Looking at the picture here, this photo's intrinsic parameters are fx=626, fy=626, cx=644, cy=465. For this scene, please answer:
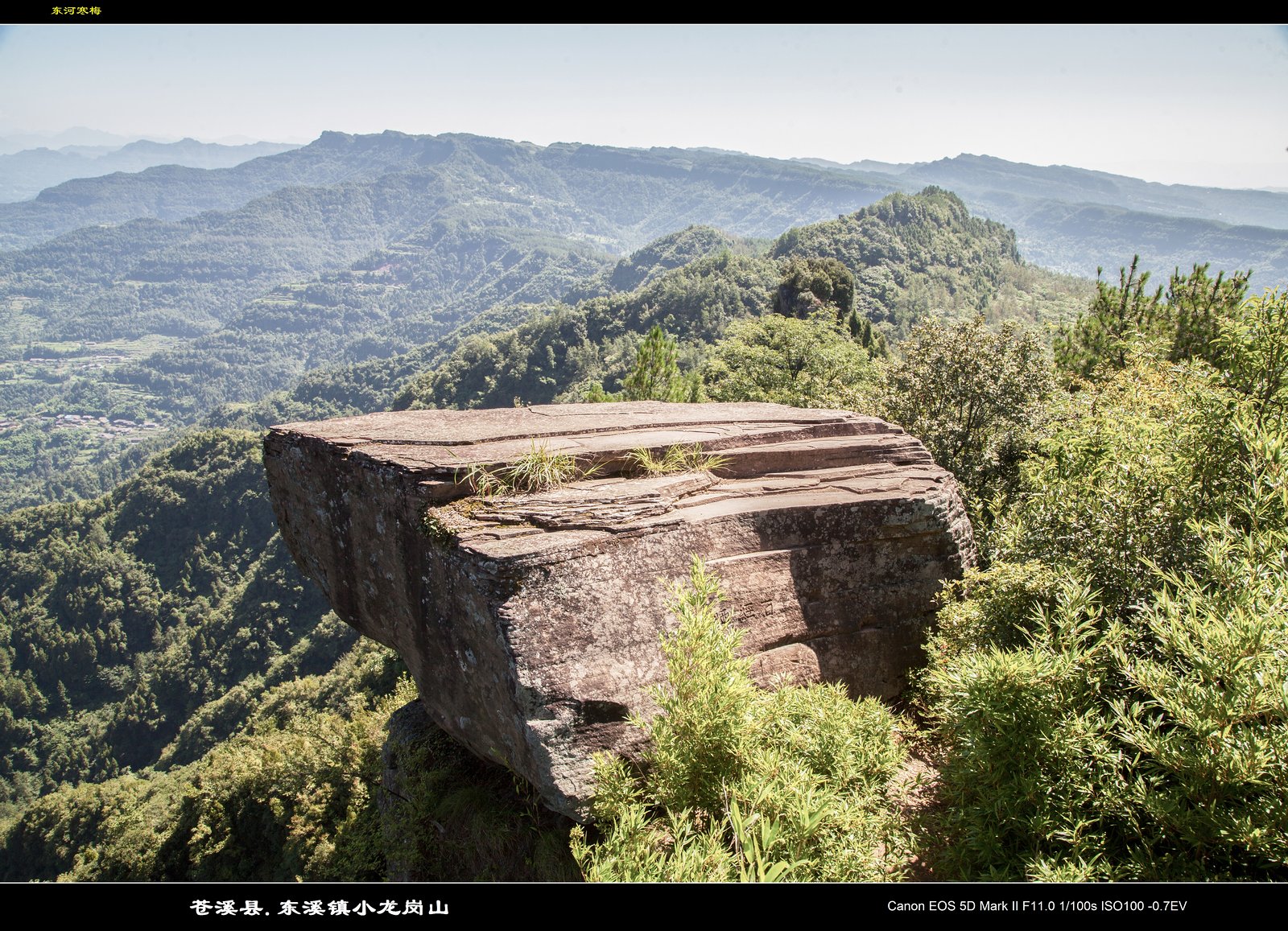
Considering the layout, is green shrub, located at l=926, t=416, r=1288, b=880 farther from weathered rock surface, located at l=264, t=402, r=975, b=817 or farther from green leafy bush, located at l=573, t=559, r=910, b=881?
weathered rock surface, located at l=264, t=402, r=975, b=817

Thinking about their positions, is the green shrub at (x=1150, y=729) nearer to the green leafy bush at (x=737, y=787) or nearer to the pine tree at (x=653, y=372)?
the green leafy bush at (x=737, y=787)

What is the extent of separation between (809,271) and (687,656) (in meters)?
67.9

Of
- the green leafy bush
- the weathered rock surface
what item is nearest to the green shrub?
the green leafy bush

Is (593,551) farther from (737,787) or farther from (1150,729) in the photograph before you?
(1150,729)

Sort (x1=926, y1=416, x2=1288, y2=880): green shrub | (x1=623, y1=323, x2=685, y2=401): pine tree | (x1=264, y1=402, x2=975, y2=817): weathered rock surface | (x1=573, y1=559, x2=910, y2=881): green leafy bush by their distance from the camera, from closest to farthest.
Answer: (x1=926, y1=416, x2=1288, y2=880): green shrub
(x1=573, y1=559, x2=910, y2=881): green leafy bush
(x1=264, y1=402, x2=975, y2=817): weathered rock surface
(x1=623, y1=323, x2=685, y2=401): pine tree

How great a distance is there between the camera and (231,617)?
9231 centimetres

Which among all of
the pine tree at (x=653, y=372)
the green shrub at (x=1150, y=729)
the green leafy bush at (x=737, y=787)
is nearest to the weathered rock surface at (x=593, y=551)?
the green leafy bush at (x=737, y=787)

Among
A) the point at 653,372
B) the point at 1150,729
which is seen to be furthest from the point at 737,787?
the point at 653,372

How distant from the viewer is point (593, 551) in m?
7.86

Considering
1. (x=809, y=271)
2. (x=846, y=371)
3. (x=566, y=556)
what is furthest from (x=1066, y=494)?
(x=809, y=271)

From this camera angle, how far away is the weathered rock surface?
7.54 meters

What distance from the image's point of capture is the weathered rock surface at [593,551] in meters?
7.54

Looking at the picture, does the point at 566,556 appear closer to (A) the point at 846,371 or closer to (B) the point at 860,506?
(B) the point at 860,506
